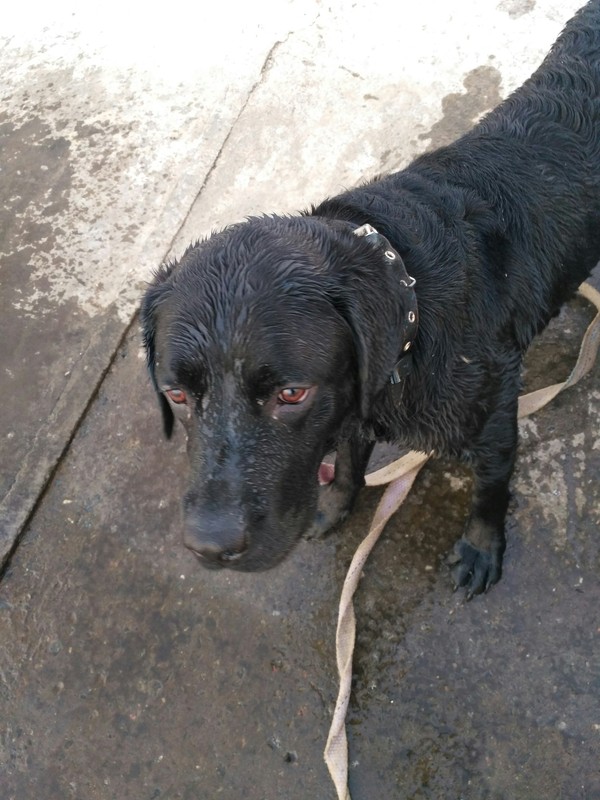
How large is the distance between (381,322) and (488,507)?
1003 millimetres

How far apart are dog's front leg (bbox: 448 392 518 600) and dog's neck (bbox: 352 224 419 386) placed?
51 cm

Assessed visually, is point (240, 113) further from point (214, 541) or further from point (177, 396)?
point (214, 541)

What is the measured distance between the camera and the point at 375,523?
110 inches

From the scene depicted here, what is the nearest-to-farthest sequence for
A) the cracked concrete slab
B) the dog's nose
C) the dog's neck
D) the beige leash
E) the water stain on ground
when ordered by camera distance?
the dog's nose → the dog's neck → the beige leash → the cracked concrete slab → the water stain on ground

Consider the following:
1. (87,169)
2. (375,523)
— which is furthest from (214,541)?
(87,169)

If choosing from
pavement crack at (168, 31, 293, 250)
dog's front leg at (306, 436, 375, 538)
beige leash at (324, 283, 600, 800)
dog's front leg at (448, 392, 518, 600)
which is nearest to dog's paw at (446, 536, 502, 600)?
dog's front leg at (448, 392, 518, 600)

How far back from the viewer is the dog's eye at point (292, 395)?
1.90 meters

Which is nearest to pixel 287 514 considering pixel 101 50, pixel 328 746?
pixel 328 746

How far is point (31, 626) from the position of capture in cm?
279

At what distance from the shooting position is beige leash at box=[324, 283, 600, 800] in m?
2.32

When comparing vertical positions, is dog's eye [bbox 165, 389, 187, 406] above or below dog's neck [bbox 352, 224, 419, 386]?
below

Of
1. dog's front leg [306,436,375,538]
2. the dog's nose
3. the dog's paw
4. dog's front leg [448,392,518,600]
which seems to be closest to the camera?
the dog's nose

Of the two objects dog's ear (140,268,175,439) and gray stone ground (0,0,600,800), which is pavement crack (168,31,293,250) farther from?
dog's ear (140,268,175,439)

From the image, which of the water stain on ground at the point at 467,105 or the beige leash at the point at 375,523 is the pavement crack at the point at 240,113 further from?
the beige leash at the point at 375,523
